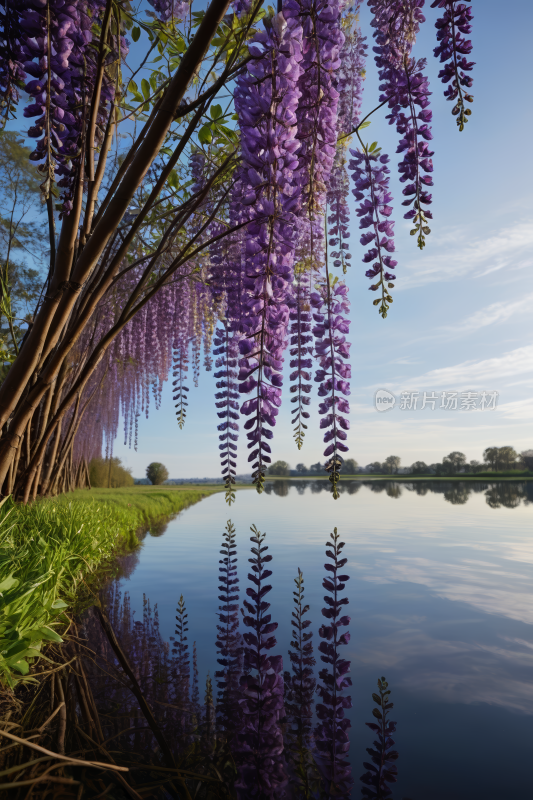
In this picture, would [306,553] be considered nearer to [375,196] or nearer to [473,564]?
[473,564]

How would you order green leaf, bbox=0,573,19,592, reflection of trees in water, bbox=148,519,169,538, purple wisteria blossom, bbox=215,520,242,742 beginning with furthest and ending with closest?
reflection of trees in water, bbox=148,519,169,538 → green leaf, bbox=0,573,19,592 → purple wisteria blossom, bbox=215,520,242,742

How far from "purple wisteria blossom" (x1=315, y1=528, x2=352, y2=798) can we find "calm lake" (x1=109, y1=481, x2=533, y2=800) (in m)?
0.03

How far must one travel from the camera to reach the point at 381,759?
1213 millimetres

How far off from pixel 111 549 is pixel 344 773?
393cm

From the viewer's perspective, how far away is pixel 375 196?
8.59ft

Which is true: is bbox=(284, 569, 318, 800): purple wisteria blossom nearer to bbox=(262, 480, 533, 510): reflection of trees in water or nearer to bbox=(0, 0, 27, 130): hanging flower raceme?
bbox=(0, 0, 27, 130): hanging flower raceme

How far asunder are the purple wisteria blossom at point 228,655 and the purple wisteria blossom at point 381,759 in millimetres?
410

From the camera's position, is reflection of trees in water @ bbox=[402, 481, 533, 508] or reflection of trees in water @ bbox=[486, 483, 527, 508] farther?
reflection of trees in water @ bbox=[402, 481, 533, 508]

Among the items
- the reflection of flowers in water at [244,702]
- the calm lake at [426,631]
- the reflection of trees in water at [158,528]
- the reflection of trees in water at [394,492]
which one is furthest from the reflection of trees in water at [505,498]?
the reflection of flowers in water at [244,702]

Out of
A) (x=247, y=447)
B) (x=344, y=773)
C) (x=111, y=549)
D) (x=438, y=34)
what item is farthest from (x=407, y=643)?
(x=111, y=549)

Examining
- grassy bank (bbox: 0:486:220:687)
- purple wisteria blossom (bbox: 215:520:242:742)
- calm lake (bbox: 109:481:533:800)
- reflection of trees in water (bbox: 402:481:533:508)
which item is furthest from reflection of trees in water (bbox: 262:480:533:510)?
purple wisteria blossom (bbox: 215:520:242:742)

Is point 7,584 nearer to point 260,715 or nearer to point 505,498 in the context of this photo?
point 260,715

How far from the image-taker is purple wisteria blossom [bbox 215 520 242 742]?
4.66 feet

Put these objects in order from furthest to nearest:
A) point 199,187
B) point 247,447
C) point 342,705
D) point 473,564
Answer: point 199,187 → point 473,564 → point 247,447 → point 342,705
